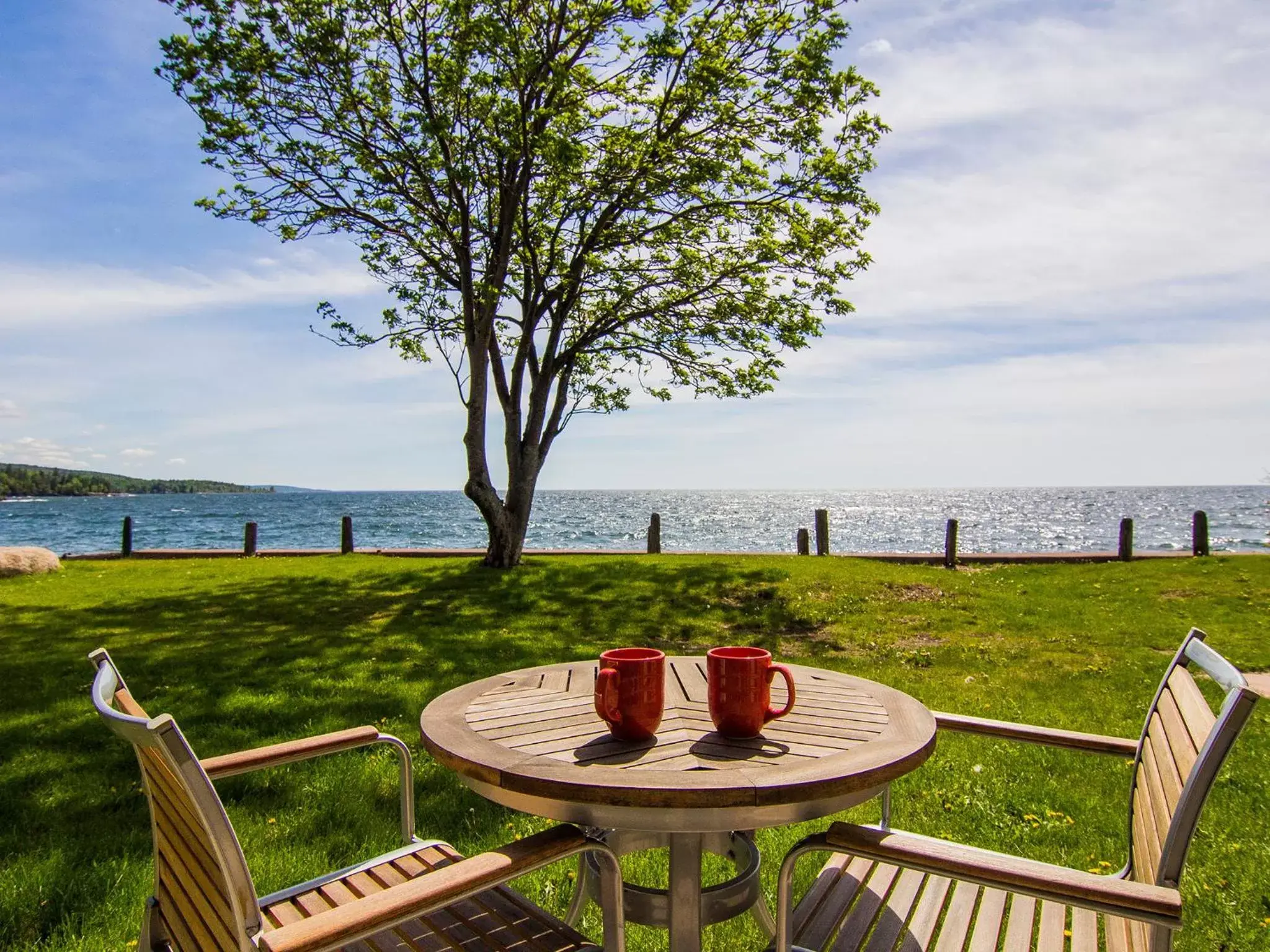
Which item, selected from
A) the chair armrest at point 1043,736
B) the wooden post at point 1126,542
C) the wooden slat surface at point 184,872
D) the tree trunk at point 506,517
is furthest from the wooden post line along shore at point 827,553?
the wooden slat surface at point 184,872

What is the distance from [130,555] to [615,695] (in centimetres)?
2073

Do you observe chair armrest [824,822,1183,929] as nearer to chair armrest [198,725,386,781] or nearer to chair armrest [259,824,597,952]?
chair armrest [259,824,597,952]

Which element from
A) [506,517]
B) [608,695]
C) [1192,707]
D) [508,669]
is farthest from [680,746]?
[506,517]

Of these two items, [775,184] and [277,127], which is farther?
[775,184]

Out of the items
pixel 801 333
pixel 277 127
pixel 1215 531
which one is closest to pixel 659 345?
pixel 801 333

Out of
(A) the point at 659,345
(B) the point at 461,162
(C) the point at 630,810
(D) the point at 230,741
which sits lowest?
(D) the point at 230,741

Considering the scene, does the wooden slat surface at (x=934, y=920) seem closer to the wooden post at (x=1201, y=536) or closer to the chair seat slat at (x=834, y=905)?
the chair seat slat at (x=834, y=905)

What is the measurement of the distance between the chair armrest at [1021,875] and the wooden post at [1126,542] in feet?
55.4

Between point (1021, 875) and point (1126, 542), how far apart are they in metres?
17.4

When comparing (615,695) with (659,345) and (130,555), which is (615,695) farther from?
(130,555)

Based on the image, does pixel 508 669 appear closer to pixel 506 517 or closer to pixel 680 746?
pixel 680 746

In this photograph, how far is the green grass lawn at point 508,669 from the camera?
152 inches

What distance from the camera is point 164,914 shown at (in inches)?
83.6

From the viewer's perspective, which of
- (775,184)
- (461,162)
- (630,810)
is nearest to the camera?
(630,810)
